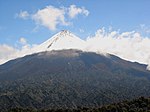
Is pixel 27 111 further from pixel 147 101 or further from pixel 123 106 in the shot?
pixel 147 101

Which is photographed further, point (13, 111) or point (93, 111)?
point (13, 111)

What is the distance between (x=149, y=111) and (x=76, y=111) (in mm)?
28223

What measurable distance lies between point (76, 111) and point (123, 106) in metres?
16.0

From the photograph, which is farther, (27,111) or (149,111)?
(27,111)

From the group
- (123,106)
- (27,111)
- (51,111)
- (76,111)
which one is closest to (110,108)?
(123,106)

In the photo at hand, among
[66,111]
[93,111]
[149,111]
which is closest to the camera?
[149,111]

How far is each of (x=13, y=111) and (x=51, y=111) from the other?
522 inches

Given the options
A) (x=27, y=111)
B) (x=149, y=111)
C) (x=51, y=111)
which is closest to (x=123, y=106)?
(x=149, y=111)

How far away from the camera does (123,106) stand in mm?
114875

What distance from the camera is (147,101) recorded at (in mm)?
116250

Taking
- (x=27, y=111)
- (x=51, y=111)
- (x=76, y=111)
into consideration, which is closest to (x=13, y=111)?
(x=27, y=111)

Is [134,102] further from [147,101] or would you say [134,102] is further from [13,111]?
[13,111]

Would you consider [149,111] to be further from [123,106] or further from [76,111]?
[76,111]

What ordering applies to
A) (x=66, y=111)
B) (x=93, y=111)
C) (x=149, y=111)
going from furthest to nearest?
(x=66, y=111) < (x=93, y=111) < (x=149, y=111)
